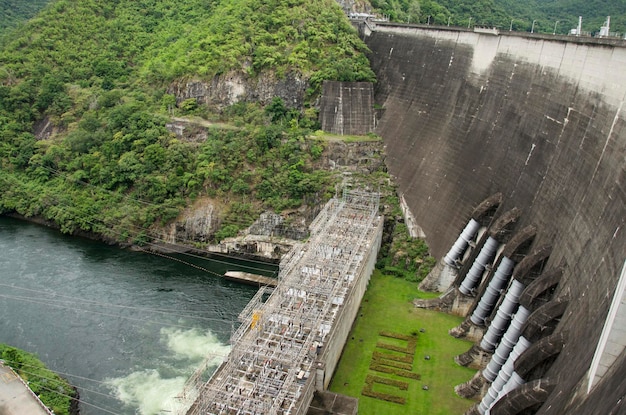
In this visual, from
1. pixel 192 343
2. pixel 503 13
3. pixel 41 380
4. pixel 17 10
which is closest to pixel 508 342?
pixel 192 343

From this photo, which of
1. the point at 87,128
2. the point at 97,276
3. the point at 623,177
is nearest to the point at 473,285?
the point at 623,177

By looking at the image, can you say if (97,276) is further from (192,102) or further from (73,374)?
(192,102)

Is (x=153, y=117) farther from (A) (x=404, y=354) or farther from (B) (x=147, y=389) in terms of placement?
(A) (x=404, y=354)

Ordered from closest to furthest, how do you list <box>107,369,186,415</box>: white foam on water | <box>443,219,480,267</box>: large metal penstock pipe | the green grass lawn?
the green grass lawn → <box>107,369,186,415</box>: white foam on water → <box>443,219,480,267</box>: large metal penstock pipe

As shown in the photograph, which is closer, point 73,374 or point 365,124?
point 73,374

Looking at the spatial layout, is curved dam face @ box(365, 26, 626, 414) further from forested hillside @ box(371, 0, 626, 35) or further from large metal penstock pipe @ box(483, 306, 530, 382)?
forested hillside @ box(371, 0, 626, 35)

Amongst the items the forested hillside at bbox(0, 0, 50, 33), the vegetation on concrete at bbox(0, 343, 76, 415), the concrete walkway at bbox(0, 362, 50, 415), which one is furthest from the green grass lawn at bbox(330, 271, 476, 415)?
the forested hillside at bbox(0, 0, 50, 33)
